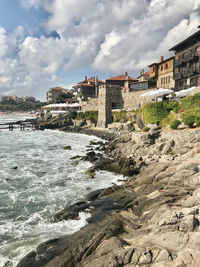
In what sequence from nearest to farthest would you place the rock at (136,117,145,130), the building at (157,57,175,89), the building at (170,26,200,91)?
1. the rock at (136,117,145,130)
2. the building at (170,26,200,91)
3. the building at (157,57,175,89)

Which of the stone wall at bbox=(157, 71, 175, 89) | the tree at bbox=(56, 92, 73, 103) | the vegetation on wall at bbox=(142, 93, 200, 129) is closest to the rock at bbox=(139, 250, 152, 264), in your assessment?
the vegetation on wall at bbox=(142, 93, 200, 129)

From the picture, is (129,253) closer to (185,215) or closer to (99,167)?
(185,215)

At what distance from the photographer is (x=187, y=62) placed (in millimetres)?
40531

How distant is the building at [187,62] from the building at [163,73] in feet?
6.98

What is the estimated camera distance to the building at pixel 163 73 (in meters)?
46.9

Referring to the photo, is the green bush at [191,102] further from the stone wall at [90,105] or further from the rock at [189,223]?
the stone wall at [90,105]

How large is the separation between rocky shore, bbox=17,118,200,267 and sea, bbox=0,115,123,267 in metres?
0.83

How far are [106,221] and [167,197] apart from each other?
154 inches

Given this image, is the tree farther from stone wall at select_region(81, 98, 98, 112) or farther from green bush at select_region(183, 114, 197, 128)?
green bush at select_region(183, 114, 197, 128)

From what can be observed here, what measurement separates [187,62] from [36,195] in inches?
1668

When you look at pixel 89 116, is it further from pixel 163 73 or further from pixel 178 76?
pixel 178 76

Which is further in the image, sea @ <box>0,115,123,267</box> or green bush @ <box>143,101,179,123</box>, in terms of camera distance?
green bush @ <box>143,101,179,123</box>

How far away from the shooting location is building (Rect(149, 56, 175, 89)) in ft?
154

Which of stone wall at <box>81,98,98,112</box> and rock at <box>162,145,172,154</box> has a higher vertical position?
stone wall at <box>81,98,98,112</box>
